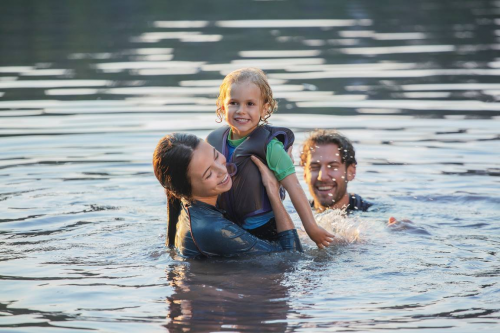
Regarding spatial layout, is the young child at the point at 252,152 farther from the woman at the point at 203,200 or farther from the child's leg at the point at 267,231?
the woman at the point at 203,200

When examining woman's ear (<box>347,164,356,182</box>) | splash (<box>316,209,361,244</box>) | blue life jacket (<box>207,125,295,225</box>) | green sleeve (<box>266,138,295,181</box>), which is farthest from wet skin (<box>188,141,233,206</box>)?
woman's ear (<box>347,164,356,182</box>)

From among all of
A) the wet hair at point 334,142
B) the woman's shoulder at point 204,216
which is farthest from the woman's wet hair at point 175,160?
the wet hair at point 334,142

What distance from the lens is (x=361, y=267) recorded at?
6656 mm

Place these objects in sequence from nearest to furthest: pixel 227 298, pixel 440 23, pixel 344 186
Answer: pixel 227 298
pixel 344 186
pixel 440 23

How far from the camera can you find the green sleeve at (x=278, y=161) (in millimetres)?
6824

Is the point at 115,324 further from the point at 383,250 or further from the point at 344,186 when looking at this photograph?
the point at 344,186

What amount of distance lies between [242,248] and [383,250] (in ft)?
4.46

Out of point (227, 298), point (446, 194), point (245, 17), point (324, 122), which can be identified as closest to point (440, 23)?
point (245, 17)

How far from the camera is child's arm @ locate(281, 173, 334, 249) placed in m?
6.78

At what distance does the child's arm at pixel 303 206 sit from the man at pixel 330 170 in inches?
77.1

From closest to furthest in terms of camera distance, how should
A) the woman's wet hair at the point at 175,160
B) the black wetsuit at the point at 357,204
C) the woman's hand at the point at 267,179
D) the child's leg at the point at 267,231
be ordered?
the woman's wet hair at the point at 175,160 < the woman's hand at the point at 267,179 < the child's leg at the point at 267,231 < the black wetsuit at the point at 357,204

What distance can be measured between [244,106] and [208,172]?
0.65m

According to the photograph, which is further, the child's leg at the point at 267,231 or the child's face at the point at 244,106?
the child's leg at the point at 267,231

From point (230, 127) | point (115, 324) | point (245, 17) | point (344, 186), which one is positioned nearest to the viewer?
point (115, 324)
